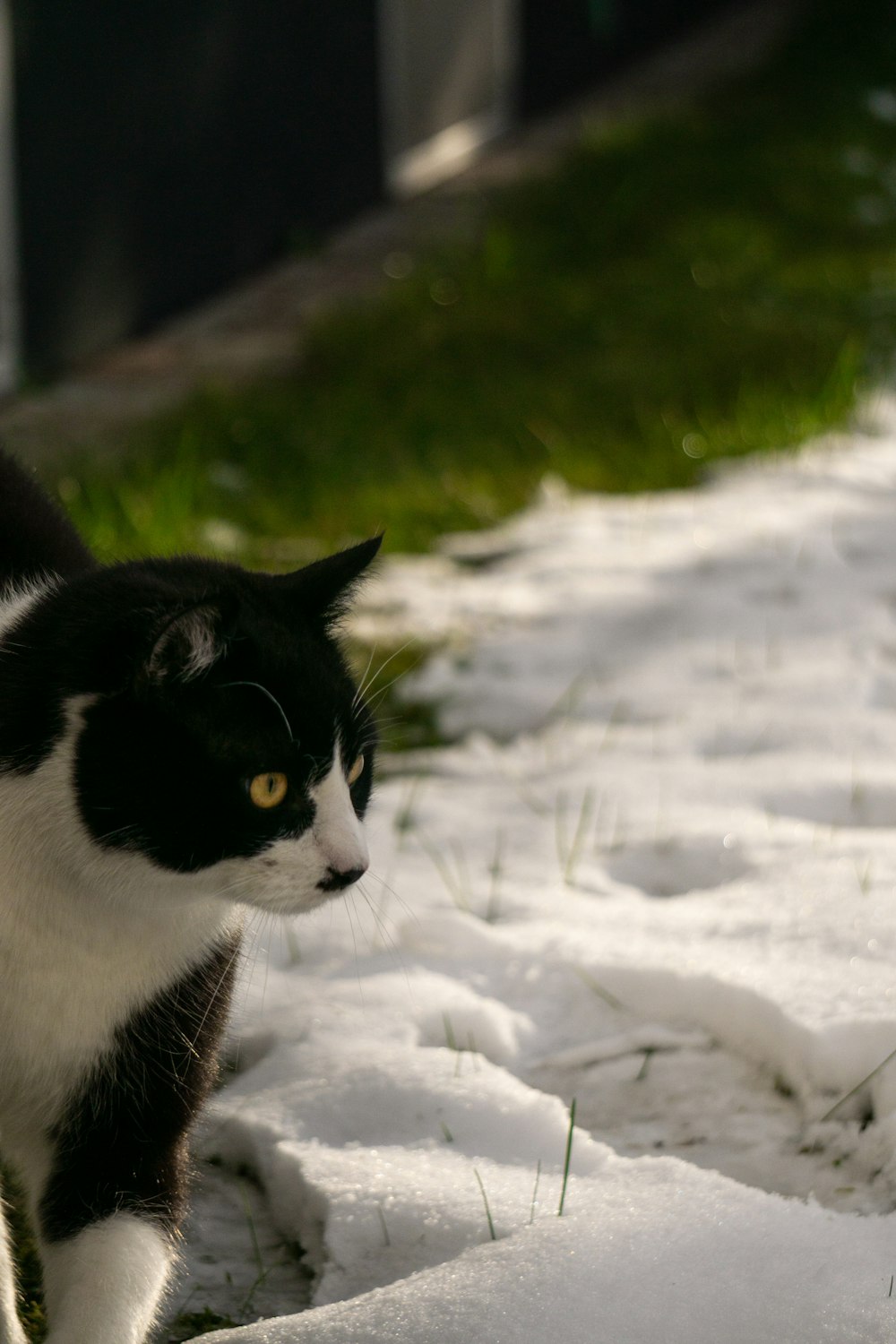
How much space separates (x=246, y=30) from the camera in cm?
634

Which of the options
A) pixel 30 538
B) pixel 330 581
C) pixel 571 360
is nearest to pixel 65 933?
pixel 330 581

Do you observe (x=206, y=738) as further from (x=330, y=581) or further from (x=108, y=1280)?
(x=108, y=1280)

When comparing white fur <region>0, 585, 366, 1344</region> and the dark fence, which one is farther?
the dark fence

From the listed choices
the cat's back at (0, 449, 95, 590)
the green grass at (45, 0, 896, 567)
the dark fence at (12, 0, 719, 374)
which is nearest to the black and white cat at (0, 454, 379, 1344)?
the cat's back at (0, 449, 95, 590)

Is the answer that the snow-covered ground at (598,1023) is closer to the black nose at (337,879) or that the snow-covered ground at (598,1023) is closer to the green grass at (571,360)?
the black nose at (337,879)

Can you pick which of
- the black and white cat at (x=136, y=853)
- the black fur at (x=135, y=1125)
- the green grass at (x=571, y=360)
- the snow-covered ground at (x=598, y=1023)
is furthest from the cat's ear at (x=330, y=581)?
the green grass at (x=571, y=360)

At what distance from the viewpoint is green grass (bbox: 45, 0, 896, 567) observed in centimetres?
424

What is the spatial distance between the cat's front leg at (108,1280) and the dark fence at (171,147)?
13.5 ft

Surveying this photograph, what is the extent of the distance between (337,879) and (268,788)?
0.12 meters

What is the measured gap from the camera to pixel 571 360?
18.8ft

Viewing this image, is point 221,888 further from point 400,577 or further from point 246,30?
point 246,30

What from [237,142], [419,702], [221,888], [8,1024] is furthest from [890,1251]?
[237,142]

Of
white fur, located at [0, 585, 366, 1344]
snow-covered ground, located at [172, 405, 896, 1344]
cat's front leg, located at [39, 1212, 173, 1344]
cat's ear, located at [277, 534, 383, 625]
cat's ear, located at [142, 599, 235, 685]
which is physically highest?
cat's ear, located at [142, 599, 235, 685]

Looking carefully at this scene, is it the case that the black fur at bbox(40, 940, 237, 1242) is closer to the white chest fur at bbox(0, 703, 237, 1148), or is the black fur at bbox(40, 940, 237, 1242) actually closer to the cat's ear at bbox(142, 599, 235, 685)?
the white chest fur at bbox(0, 703, 237, 1148)
